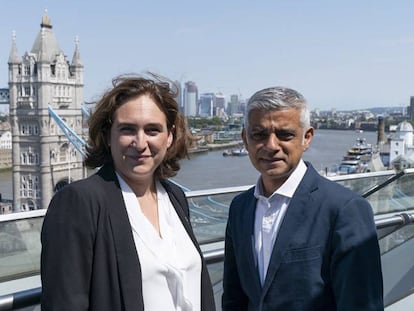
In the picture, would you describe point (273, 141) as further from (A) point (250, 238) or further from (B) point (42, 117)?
(B) point (42, 117)

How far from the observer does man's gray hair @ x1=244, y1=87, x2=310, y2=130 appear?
601 mm

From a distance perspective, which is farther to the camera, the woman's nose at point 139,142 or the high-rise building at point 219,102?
the high-rise building at point 219,102

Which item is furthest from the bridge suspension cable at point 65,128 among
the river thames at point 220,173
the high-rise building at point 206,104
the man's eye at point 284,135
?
the high-rise building at point 206,104

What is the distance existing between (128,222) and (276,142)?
19 centimetres

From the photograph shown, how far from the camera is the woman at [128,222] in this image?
54 centimetres

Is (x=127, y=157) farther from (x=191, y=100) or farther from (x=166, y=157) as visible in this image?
(x=191, y=100)

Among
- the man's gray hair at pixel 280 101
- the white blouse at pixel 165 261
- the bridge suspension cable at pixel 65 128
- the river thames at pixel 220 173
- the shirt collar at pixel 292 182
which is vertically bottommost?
the river thames at pixel 220 173

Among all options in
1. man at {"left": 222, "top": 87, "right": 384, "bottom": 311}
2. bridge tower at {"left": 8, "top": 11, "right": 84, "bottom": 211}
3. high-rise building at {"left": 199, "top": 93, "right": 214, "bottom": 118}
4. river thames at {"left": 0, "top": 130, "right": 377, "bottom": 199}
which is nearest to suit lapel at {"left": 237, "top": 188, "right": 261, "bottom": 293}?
man at {"left": 222, "top": 87, "right": 384, "bottom": 311}

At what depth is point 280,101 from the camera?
60 cm

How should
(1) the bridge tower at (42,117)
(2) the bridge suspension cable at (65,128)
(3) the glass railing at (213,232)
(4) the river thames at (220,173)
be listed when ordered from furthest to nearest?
1. (1) the bridge tower at (42,117)
2. (2) the bridge suspension cable at (65,128)
3. (4) the river thames at (220,173)
4. (3) the glass railing at (213,232)

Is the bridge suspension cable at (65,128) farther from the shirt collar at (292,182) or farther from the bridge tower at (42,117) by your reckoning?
the shirt collar at (292,182)

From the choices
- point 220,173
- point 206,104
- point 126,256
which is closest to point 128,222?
point 126,256

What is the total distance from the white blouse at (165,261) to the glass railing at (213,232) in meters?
0.11

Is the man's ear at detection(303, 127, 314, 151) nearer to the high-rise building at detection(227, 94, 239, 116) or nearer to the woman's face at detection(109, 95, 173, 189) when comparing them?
the woman's face at detection(109, 95, 173, 189)
